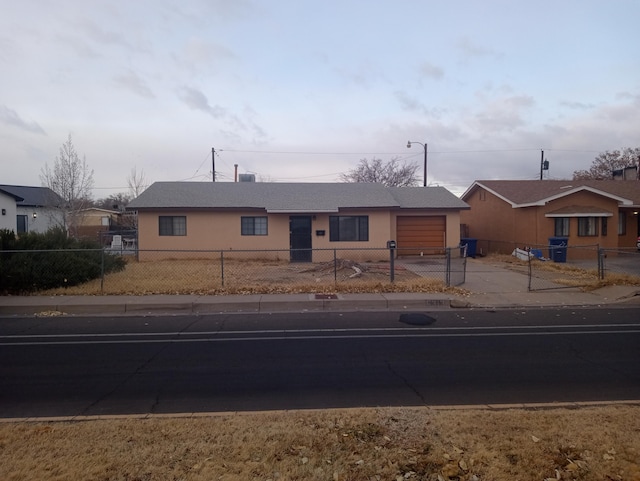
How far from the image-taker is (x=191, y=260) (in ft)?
81.0

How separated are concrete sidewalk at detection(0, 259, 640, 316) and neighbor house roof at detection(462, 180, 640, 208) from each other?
1282 cm

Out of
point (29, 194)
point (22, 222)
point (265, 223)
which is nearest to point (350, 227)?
point (265, 223)

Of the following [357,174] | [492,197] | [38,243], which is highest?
[357,174]

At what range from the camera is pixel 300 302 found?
43.9 feet

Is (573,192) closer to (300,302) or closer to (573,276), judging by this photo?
(573,276)

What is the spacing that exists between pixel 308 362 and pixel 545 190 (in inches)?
1015

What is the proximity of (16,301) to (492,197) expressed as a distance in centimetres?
2581

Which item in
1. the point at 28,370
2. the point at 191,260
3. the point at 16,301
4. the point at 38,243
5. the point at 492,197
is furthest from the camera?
the point at 492,197

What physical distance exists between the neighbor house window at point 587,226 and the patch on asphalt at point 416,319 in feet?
59.4

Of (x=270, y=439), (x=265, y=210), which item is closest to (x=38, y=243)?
(x=265, y=210)

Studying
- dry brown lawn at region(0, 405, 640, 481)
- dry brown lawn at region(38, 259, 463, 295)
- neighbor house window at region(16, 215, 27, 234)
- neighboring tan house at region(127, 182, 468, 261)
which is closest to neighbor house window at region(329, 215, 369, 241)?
neighboring tan house at region(127, 182, 468, 261)

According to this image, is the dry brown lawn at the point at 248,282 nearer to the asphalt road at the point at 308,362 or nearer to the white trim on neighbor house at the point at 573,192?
the asphalt road at the point at 308,362

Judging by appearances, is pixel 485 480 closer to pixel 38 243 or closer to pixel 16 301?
pixel 16 301

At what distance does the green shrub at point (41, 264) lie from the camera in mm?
14711
